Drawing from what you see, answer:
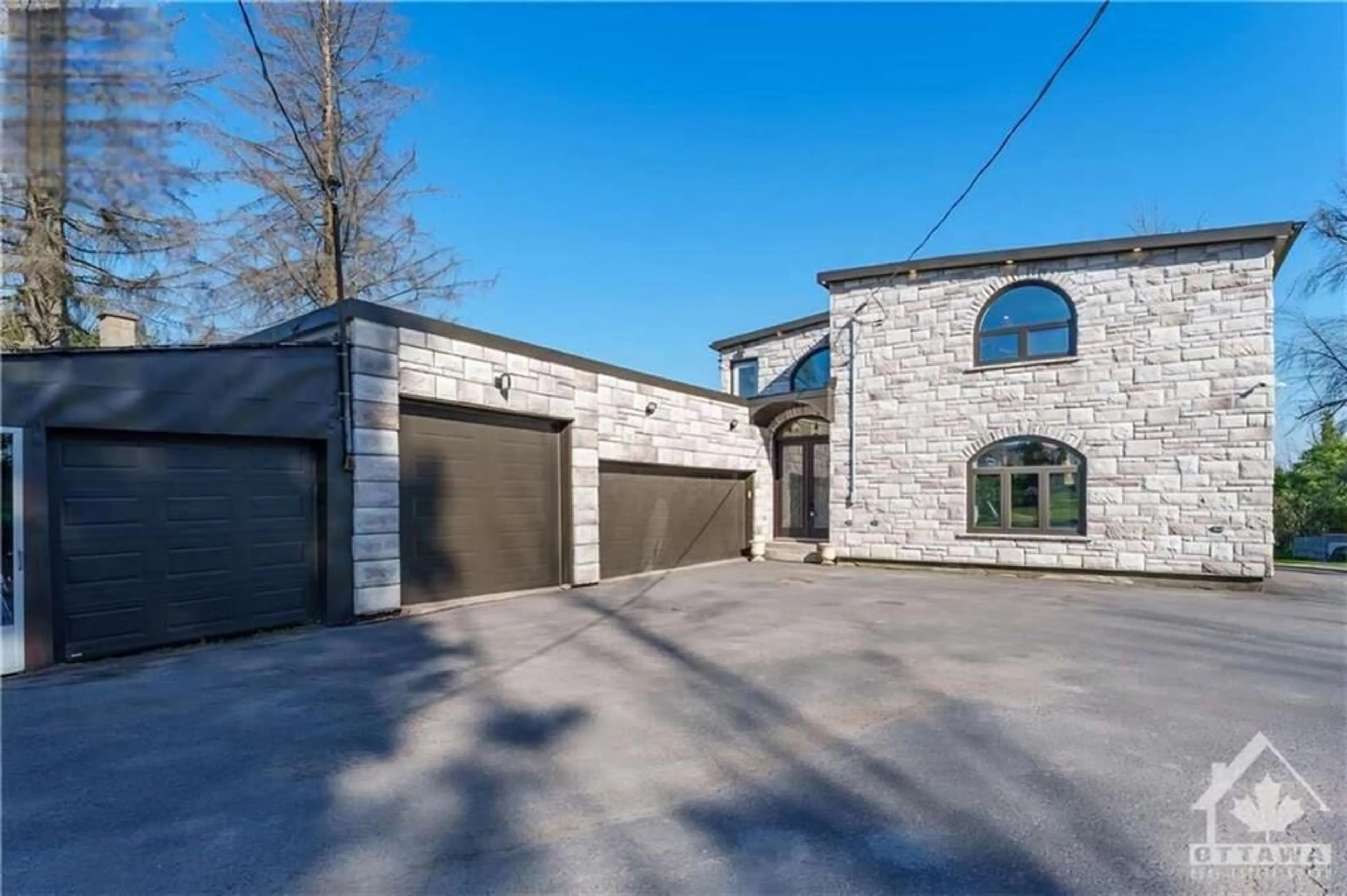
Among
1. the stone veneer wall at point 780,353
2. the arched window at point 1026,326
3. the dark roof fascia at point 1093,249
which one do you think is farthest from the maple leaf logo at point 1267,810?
the stone veneer wall at point 780,353

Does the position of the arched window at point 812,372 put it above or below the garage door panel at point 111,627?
above

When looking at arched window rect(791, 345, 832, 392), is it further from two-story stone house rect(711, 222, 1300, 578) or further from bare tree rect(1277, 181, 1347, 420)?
bare tree rect(1277, 181, 1347, 420)

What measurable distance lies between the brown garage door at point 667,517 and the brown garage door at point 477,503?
1.18 m

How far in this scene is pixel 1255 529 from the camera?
970 centimetres

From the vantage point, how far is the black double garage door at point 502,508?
765cm

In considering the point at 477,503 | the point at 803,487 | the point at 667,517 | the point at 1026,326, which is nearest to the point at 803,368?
the point at 803,487

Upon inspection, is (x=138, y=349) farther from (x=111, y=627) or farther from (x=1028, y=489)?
(x=1028, y=489)

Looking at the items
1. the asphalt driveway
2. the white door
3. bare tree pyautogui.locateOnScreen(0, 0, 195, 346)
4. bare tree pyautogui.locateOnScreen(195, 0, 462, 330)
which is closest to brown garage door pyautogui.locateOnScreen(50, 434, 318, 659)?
the white door

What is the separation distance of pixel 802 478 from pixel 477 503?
8.19m

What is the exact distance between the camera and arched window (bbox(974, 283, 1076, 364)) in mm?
11133

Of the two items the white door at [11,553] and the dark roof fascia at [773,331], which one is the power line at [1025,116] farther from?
the white door at [11,553]

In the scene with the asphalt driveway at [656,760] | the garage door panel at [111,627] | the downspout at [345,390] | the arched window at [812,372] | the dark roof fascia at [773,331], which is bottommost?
the asphalt driveway at [656,760]

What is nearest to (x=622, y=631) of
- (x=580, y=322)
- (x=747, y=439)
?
(x=747, y=439)

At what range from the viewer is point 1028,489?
447 inches
